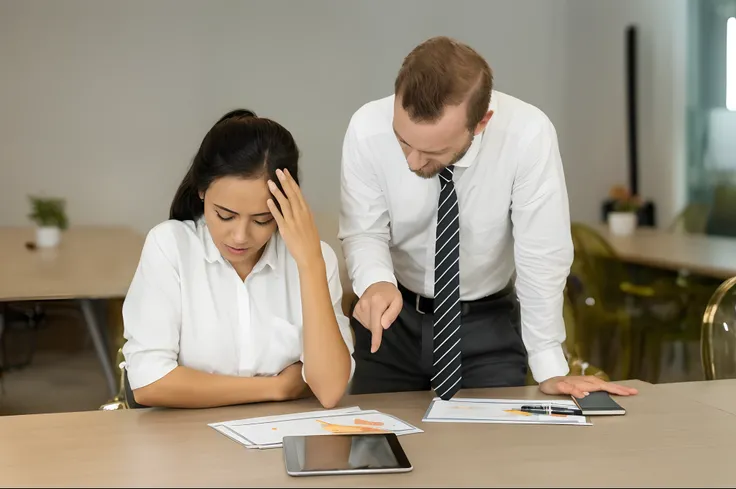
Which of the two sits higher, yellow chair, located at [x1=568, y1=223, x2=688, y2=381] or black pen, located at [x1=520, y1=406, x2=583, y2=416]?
black pen, located at [x1=520, y1=406, x2=583, y2=416]

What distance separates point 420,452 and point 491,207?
2.41 feet

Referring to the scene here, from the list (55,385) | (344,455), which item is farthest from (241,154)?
(55,385)

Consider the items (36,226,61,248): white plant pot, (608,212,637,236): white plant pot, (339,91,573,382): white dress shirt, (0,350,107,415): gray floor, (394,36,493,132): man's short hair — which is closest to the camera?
(394,36,493,132): man's short hair

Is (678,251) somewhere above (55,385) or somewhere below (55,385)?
above

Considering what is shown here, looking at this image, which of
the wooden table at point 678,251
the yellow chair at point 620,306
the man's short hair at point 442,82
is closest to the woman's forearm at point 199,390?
the man's short hair at point 442,82

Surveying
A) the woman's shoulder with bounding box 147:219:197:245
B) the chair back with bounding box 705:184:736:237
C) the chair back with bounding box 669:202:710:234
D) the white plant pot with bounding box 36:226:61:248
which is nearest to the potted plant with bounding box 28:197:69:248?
the white plant pot with bounding box 36:226:61:248

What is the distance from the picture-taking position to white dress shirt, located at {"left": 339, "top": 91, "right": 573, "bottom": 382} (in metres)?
1.85

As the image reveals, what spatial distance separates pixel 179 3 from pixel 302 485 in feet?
9.92

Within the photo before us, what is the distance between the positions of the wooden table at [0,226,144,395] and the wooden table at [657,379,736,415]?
1827mm

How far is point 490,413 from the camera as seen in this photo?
5.07 ft

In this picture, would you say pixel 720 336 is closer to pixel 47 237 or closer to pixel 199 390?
pixel 199 390

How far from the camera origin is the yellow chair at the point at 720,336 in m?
2.11

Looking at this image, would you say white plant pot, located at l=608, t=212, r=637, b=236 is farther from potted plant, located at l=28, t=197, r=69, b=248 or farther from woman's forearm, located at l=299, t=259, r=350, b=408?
woman's forearm, located at l=299, t=259, r=350, b=408

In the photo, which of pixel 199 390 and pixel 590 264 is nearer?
pixel 199 390
